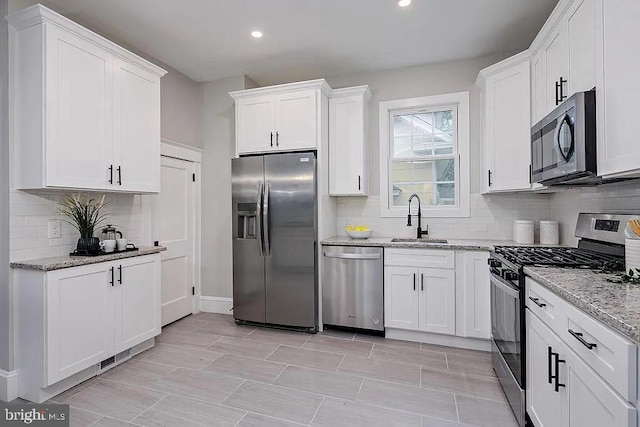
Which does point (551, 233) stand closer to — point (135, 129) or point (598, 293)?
point (598, 293)

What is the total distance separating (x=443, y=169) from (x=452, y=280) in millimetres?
1365

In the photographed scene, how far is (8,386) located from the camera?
2.18 metres

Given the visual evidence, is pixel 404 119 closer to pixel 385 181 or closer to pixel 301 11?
pixel 385 181

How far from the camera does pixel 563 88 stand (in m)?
2.16

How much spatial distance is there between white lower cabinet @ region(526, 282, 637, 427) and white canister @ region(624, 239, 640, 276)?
40cm

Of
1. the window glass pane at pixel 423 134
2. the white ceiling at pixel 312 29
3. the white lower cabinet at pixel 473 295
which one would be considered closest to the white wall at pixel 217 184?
the white ceiling at pixel 312 29

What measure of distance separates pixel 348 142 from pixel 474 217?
1.63m

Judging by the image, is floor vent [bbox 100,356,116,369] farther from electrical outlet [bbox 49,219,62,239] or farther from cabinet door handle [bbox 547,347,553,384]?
cabinet door handle [bbox 547,347,553,384]

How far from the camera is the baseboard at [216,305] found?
4.04 metres

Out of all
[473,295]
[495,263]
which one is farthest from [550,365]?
[473,295]

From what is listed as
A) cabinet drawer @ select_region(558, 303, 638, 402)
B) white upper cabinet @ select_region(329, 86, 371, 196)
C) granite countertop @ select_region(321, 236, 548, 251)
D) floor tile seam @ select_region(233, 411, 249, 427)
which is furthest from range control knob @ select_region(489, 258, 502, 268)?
floor tile seam @ select_region(233, 411, 249, 427)

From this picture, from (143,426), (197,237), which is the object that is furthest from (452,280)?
(197,237)

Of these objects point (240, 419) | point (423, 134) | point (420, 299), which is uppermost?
point (423, 134)

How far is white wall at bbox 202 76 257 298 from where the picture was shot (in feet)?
13.3
